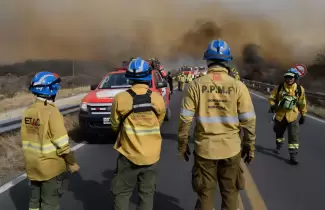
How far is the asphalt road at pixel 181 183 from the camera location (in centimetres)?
477

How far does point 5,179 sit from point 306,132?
25.6 feet

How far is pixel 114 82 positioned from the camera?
10.1m

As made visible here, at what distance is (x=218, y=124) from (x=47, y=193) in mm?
1770

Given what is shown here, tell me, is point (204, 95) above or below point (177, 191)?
above

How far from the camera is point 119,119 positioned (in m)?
3.72

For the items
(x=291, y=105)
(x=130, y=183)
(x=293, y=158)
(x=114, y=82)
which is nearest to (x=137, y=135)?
(x=130, y=183)

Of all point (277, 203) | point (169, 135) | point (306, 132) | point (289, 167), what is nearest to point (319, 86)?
point (306, 132)

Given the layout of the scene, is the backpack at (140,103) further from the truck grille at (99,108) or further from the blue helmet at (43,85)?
the truck grille at (99,108)

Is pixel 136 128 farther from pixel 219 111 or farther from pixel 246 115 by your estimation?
pixel 246 115

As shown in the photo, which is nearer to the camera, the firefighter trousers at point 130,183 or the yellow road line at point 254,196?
the firefighter trousers at point 130,183

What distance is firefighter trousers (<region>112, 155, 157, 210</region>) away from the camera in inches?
145

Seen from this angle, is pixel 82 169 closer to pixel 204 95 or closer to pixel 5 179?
pixel 5 179

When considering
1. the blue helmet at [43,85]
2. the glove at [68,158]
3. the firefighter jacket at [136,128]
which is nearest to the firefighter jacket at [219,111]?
the firefighter jacket at [136,128]

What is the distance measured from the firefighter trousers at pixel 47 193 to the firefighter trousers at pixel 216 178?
1.34 meters
